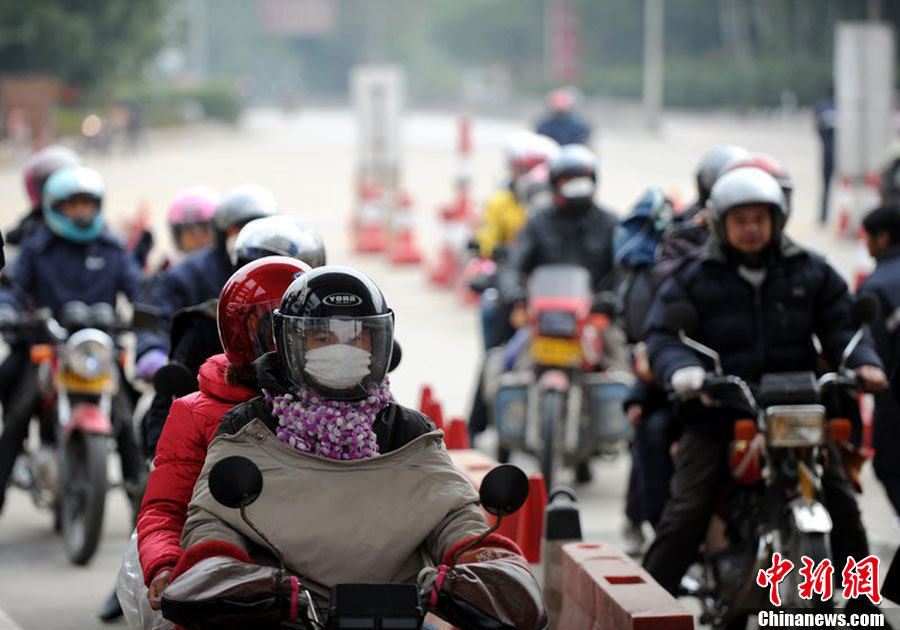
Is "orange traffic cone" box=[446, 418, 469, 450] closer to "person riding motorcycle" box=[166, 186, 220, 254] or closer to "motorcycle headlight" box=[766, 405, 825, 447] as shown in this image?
"person riding motorcycle" box=[166, 186, 220, 254]

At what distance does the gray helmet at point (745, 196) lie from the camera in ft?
21.8

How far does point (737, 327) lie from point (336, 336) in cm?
297

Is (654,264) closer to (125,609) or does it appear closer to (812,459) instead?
(812,459)

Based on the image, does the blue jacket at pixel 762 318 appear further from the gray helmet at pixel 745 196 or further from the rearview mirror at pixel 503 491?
the rearview mirror at pixel 503 491

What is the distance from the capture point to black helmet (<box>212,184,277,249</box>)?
7383 mm

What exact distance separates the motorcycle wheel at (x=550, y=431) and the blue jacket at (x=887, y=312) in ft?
6.11

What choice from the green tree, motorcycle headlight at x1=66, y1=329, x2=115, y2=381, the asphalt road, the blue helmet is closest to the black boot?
the asphalt road

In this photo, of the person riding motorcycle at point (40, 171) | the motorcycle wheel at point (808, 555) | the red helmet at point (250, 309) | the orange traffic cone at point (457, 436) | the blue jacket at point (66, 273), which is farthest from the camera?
the person riding motorcycle at point (40, 171)

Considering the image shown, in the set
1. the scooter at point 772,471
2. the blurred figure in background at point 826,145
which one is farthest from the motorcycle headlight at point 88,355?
the blurred figure in background at point 826,145

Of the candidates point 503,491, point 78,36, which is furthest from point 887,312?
point 78,36

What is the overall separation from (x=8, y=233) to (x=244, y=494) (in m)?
6.12

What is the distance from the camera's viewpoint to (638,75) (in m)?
84.2

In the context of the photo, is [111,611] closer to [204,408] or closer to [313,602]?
[204,408]

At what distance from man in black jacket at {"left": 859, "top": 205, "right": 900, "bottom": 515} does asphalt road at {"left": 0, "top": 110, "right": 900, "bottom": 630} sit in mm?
921
